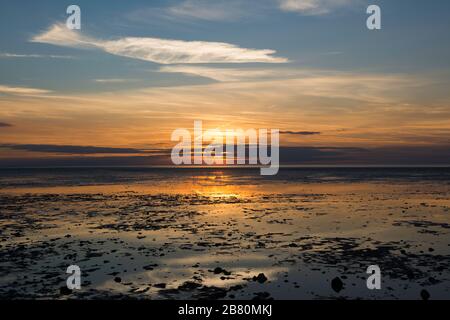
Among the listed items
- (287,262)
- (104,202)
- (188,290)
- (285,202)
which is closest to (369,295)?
(287,262)

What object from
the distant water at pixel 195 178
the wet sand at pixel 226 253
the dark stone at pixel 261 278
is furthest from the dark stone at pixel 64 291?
the distant water at pixel 195 178

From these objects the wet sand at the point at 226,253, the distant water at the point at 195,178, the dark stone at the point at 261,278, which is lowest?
the distant water at the point at 195,178

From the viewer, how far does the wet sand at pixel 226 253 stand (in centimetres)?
1227

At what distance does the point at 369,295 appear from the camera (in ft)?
38.5

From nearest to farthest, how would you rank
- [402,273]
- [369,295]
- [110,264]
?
[369,295] < [402,273] < [110,264]

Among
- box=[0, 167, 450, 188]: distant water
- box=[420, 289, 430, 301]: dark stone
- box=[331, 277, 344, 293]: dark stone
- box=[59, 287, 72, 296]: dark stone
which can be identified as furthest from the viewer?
box=[0, 167, 450, 188]: distant water

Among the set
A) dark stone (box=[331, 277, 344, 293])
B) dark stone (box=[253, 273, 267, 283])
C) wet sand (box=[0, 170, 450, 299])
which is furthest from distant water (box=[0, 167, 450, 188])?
dark stone (box=[331, 277, 344, 293])

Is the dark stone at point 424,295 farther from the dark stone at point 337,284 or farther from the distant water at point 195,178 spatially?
the distant water at point 195,178

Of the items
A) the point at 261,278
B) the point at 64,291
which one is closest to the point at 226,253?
the point at 261,278

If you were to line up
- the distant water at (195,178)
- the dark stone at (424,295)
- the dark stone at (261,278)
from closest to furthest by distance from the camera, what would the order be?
the dark stone at (424,295) → the dark stone at (261,278) → the distant water at (195,178)

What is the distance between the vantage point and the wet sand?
1227 centimetres

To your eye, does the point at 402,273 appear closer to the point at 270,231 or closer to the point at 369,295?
A: the point at 369,295

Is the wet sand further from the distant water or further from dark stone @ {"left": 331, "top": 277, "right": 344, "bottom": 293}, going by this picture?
the distant water
